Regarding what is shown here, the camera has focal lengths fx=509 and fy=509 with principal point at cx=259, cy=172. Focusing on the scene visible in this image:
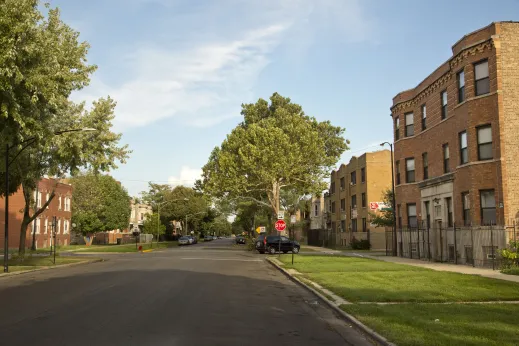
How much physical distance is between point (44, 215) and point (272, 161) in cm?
3096

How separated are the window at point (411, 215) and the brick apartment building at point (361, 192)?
1608 centimetres

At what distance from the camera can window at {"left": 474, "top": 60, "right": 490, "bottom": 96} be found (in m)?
25.2

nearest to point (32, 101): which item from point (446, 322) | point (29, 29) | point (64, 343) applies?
point (29, 29)

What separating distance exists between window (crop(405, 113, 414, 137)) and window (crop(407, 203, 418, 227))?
16.6 feet

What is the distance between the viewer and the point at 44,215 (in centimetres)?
6088

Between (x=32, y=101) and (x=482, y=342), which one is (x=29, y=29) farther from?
(x=482, y=342)

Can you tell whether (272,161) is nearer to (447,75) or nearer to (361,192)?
(361,192)

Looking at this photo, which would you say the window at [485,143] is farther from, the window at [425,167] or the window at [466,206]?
the window at [425,167]

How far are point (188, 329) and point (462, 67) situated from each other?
73.6 ft

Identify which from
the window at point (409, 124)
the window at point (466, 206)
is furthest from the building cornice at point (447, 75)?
the window at point (466, 206)

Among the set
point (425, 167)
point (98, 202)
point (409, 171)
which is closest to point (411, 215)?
point (409, 171)

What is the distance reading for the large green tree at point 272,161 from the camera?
46.7 m

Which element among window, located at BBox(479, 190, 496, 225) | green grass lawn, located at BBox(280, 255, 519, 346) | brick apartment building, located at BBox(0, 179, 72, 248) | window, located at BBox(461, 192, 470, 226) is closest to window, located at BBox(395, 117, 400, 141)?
window, located at BBox(461, 192, 470, 226)

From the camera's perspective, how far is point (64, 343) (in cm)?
815
